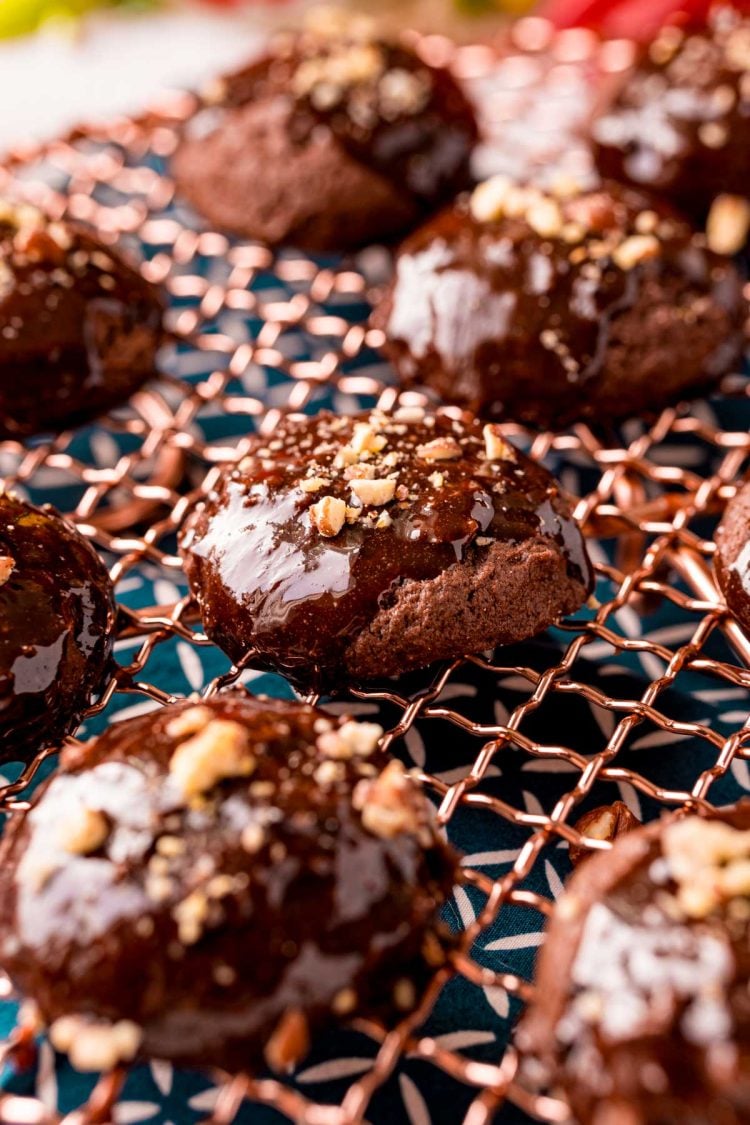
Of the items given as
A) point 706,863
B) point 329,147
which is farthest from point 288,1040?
point 329,147

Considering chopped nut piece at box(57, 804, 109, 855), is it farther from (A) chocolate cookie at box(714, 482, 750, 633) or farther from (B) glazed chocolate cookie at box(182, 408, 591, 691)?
(A) chocolate cookie at box(714, 482, 750, 633)

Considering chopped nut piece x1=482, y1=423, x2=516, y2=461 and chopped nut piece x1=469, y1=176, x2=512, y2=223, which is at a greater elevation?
chopped nut piece x1=469, y1=176, x2=512, y2=223

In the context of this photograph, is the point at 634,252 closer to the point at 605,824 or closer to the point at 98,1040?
the point at 605,824

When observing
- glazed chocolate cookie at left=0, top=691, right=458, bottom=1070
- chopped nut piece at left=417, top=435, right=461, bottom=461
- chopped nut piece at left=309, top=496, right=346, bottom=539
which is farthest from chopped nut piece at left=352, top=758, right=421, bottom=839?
chopped nut piece at left=417, top=435, right=461, bottom=461

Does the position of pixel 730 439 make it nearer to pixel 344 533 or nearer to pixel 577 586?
pixel 577 586

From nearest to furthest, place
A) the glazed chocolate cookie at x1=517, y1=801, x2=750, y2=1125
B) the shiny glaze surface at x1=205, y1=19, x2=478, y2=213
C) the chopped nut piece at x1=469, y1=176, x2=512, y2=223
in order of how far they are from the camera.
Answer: the glazed chocolate cookie at x1=517, y1=801, x2=750, y2=1125 < the chopped nut piece at x1=469, y1=176, x2=512, y2=223 < the shiny glaze surface at x1=205, y1=19, x2=478, y2=213

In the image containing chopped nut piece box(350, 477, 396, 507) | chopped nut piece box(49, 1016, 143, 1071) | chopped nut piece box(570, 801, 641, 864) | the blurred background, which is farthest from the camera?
the blurred background
